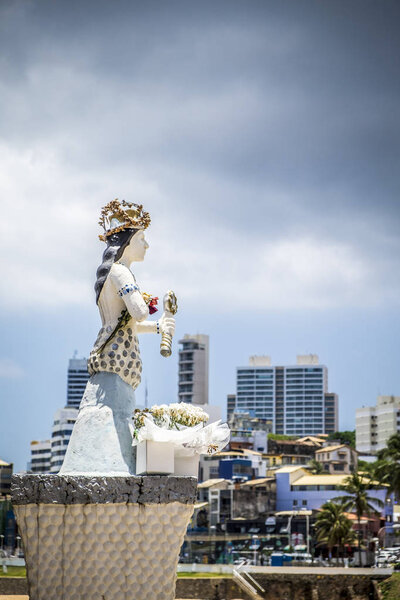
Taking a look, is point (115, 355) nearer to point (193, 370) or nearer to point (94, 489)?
point (94, 489)

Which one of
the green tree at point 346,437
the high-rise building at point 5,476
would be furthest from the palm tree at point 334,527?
the green tree at point 346,437

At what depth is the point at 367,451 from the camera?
358 ft

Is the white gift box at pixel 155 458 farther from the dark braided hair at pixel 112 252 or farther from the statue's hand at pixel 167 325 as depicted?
the dark braided hair at pixel 112 252

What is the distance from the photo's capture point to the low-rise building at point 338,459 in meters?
72.2

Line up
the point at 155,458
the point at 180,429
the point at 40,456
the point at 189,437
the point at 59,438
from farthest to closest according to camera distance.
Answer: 1. the point at 40,456
2. the point at 59,438
3. the point at 180,429
4. the point at 189,437
5. the point at 155,458

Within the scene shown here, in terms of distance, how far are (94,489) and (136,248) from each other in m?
3.01

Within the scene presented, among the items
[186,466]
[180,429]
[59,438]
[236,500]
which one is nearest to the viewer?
[180,429]

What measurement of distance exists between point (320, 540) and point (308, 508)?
8.04 metres

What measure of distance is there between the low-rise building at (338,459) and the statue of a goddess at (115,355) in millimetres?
61525

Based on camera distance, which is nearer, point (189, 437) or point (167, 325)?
point (189, 437)

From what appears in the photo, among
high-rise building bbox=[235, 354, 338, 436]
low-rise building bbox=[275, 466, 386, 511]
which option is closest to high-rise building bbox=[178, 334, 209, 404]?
high-rise building bbox=[235, 354, 338, 436]

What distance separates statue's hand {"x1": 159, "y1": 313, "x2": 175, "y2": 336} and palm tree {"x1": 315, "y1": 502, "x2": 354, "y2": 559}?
130 ft

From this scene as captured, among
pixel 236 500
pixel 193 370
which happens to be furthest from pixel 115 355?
pixel 193 370

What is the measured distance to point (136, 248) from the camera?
39.0ft
